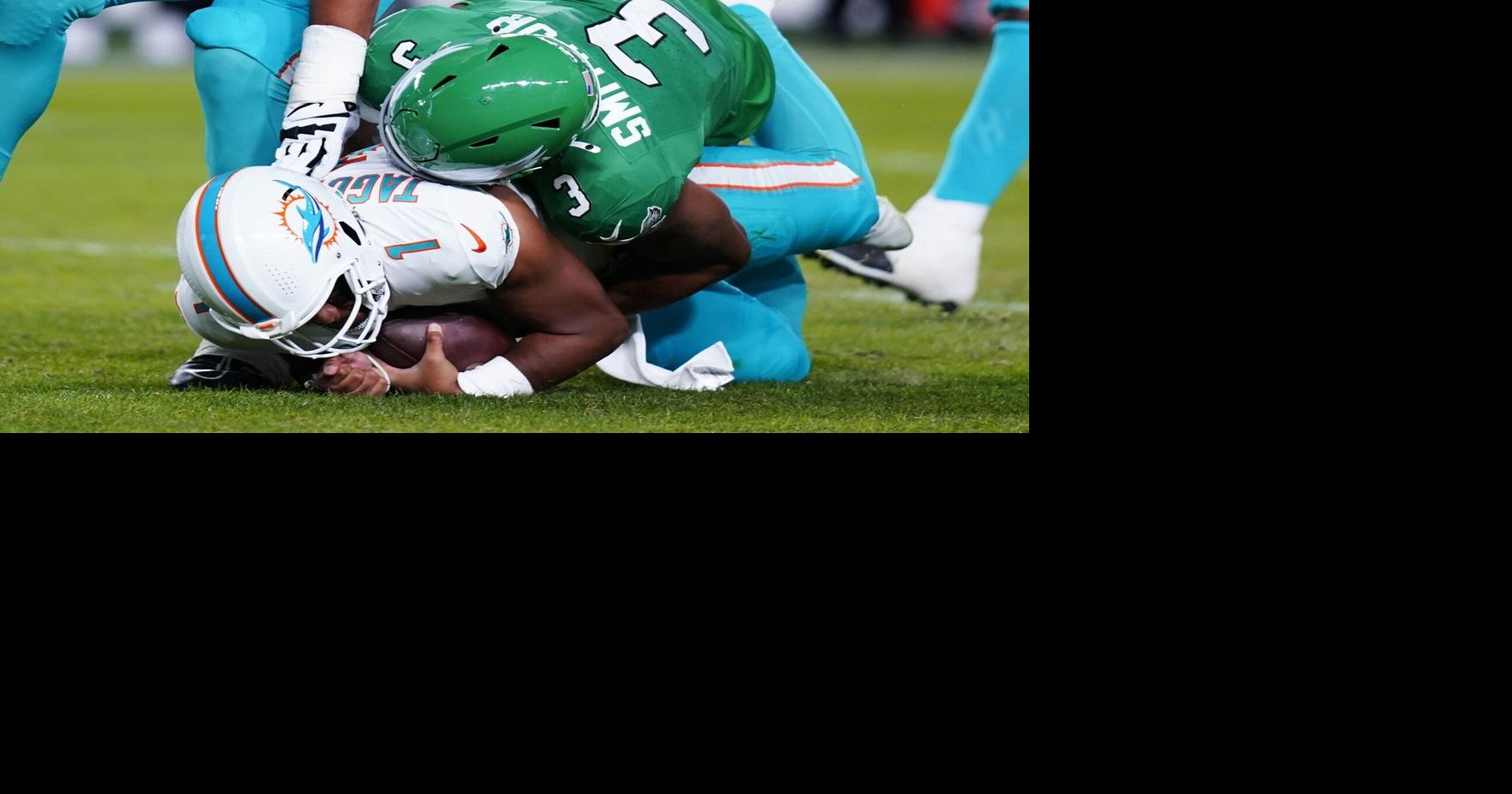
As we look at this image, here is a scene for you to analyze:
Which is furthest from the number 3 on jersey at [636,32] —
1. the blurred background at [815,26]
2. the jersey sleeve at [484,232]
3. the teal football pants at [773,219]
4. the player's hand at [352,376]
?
the blurred background at [815,26]

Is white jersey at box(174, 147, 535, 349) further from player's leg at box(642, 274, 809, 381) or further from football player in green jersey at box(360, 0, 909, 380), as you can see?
player's leg at box(642, 274, 809, 381)

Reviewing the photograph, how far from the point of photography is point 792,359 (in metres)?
3.97

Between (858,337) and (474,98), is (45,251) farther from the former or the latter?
(474,98)

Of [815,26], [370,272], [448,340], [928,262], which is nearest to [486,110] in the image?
[370,272]

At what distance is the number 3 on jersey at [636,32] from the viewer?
11.5 feet

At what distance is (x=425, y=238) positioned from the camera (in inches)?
127

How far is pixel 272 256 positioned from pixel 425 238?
289mm

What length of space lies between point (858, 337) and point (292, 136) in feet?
6.20

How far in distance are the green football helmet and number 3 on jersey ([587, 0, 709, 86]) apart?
0.69 feet

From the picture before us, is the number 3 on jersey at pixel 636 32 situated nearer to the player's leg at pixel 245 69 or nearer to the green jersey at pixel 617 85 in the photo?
the green jersey at pixel 617 85

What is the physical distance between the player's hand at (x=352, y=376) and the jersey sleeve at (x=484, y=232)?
0.28m

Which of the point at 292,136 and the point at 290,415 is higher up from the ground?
the point at 292,136

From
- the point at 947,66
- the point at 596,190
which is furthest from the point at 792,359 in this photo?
the point at 947,66

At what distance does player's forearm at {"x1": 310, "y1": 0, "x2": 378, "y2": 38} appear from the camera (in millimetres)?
3355
